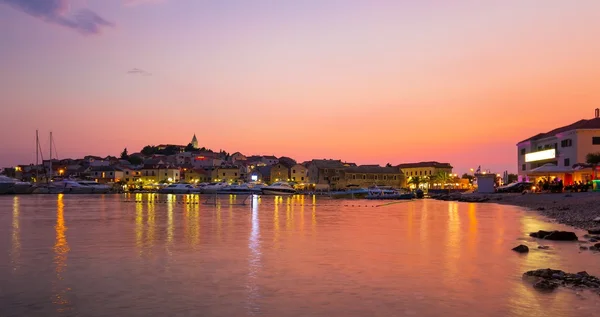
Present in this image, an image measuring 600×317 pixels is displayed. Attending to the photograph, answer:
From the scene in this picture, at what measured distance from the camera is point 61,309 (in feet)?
37.4

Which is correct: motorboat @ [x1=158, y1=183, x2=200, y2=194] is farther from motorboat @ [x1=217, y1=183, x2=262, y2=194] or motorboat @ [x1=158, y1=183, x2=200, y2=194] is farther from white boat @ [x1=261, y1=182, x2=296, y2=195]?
white boat @ [x1=261, y1=182, x2=296, y2=195]

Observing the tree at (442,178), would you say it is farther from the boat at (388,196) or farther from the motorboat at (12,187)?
the motorboat at (12,187)

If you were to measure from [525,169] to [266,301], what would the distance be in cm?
8046

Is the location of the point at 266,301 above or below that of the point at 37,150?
below

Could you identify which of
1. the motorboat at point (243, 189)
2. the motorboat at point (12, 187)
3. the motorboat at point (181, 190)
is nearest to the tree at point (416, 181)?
the motorboat at point (243, 189)

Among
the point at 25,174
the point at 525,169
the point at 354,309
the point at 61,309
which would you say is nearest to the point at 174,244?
the point at 61,309

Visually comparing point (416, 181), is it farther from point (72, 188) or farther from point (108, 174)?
point (108, 174)

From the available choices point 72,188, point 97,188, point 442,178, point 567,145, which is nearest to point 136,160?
point 97,188

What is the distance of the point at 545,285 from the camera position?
42.9 feet

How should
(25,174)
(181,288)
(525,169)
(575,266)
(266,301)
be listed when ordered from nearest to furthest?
(266,301) → (181,288) → (575,266) → (525,169) → (25,174)

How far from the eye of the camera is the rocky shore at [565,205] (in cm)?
3092

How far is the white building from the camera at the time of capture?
64.1 meters

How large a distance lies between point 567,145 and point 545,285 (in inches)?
2410

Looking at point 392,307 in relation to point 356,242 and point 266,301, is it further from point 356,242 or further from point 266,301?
point 356,242
